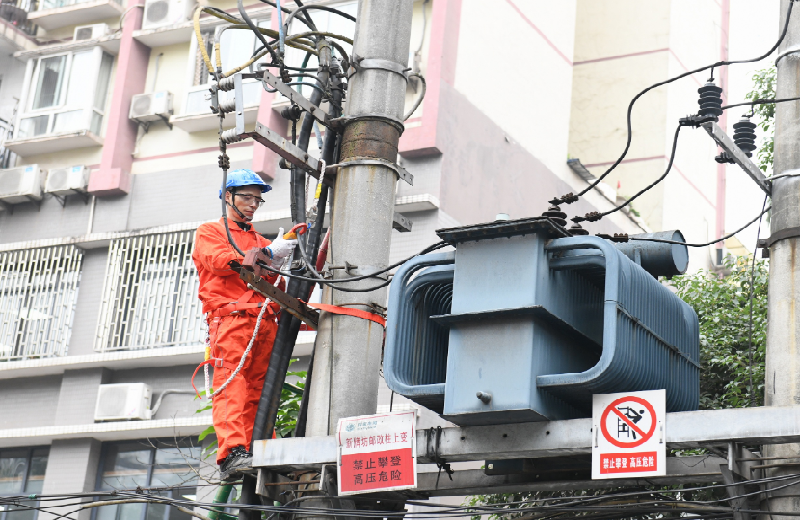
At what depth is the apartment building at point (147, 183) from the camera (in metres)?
17.0

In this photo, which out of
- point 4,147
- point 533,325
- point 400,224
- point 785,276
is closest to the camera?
point 533,325

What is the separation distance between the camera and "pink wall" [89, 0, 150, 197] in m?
18.7

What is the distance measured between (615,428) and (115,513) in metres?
12.0

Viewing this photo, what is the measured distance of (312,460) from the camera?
7465 mm

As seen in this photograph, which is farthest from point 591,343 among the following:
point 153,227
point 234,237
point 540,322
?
point 153,227

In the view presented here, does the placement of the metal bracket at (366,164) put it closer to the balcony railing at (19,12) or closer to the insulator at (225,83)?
the insulator at (225,83)

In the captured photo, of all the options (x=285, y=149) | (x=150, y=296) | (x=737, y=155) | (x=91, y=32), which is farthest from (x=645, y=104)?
(x=285, y=149)

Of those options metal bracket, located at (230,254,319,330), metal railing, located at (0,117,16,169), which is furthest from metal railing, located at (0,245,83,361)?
metal bracket, located at (230,254,319,330)

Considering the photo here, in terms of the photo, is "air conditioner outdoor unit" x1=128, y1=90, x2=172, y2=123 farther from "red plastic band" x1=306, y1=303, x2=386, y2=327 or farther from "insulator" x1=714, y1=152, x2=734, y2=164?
"insulator" x1=714, y1=152, x2=734, y2=164

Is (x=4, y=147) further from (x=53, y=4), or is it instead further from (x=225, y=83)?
(x=225, y=83)

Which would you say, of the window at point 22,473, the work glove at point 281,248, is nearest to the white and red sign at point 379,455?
the work glove at point 281,248

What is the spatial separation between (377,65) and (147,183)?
429 inches

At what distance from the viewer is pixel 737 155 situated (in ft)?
25.3

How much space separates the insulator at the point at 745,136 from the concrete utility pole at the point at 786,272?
0.53 m
